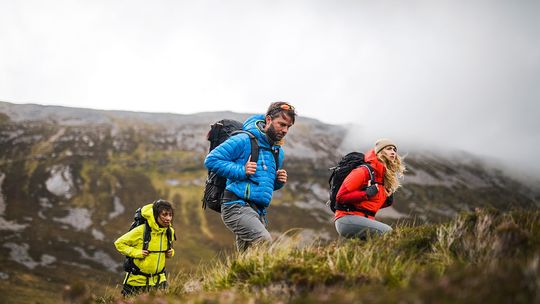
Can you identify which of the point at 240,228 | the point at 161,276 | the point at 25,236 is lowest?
the point at 25,236

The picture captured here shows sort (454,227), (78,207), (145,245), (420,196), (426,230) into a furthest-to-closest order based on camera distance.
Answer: (420,196) → (78,207) → (145,245) → (426,230) → (454,227)

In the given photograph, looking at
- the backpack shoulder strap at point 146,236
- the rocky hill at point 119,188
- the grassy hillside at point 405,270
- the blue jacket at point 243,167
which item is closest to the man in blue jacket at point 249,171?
the blue jacket at point 243,167

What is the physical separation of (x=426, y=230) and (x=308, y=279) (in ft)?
8.07

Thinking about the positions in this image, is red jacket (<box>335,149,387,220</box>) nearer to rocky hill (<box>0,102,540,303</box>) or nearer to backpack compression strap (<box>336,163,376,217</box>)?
backpack compression strap (<box>336,163,376,217</box>)

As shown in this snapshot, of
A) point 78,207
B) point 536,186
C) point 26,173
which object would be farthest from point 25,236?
point 536,186

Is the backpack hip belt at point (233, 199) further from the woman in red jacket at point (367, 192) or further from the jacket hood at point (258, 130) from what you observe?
the woman in red jacket at point (367, 192)

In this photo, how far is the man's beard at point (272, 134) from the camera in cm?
730

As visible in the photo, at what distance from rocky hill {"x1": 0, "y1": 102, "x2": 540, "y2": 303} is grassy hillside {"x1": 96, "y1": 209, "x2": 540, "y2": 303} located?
80.6ft

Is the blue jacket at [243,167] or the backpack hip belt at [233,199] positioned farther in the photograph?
the backpack hip belt at [233,199]

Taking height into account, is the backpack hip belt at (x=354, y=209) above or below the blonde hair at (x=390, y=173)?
below

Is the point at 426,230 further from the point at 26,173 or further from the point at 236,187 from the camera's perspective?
the point at 26,173

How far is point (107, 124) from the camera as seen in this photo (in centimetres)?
15200

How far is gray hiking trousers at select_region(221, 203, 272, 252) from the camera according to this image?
6.72 m

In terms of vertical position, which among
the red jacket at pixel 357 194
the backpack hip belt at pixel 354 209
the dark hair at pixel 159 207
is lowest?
the dark hair at pixel 159 207
